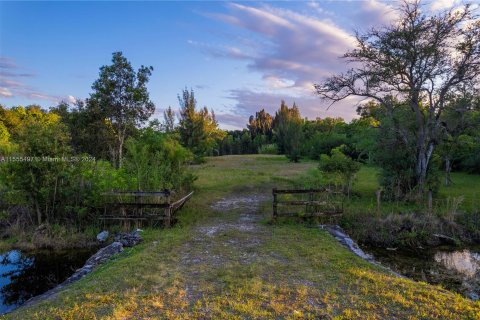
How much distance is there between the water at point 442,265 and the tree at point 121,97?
15.7m

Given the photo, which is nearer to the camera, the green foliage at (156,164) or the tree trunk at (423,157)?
the green foliage at (156,164)

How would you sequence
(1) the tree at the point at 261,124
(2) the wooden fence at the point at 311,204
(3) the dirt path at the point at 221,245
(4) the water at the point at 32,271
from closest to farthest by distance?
1. (3) the dirt path at the point at 221,245
2. (4) the water at the point at 32,271
3. (2) the wooden fence at the point at 311,204
4. (1) the tree at the point at 261,124

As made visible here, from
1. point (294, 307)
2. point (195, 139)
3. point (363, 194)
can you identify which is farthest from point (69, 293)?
point (195, 139)

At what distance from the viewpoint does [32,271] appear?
25.7 feet

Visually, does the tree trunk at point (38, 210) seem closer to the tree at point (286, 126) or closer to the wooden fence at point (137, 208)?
the wooden fence at point (137, 208)

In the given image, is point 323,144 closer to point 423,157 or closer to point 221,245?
point 423,157

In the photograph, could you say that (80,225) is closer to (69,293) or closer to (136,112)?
(69,293)

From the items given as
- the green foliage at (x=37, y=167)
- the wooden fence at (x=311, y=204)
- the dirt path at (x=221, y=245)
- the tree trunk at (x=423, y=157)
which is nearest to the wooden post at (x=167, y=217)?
the dirt path at (x=221, y=245)

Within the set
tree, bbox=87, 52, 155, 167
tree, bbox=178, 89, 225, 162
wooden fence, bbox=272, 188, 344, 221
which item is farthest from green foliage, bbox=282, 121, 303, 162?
wooden fence, bbox=272, 188, 344, 221

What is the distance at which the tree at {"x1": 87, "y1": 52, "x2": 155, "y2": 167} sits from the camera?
19.5 metres

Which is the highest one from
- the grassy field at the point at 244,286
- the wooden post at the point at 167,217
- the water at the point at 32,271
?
the wooden post at the point at 167,217

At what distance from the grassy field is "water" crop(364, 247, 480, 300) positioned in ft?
4.86

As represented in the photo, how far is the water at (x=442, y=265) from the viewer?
7.08 metres

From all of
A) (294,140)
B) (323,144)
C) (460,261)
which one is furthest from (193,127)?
(460,261)
